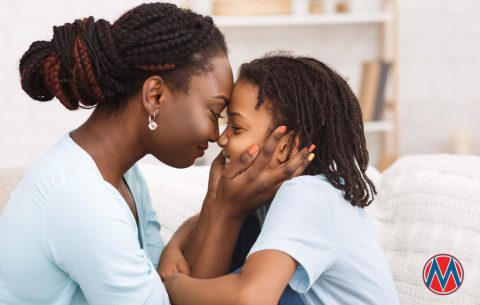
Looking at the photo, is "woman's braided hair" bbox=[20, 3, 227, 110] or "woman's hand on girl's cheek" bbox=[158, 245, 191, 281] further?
"woman's hand on girl's cheek" bbox=[158, 245, 191, 281]

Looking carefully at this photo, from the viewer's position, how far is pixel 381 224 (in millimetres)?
1291

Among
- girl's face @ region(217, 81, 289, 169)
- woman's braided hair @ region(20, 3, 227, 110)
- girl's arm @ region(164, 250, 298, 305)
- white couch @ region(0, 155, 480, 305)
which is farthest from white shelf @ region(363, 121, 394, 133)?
girl's arm @ region(164, 250, 298, 305)

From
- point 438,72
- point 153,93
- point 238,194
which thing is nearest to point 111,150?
point 153,93

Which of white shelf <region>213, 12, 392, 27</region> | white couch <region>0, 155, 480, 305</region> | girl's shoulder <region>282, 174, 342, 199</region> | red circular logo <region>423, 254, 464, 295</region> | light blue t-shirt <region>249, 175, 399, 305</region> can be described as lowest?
red circular logo <region>423, 254, 464, 295</region>

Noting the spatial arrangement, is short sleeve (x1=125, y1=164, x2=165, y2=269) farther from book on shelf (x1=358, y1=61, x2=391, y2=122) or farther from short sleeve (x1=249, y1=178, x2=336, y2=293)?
book on shelf (x1=358, y1=61, x2=391, y2=122)

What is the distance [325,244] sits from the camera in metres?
0.78

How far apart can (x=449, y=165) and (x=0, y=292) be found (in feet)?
3.93

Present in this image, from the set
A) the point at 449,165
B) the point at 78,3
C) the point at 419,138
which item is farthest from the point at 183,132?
the point at 419,138

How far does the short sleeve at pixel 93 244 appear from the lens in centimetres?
76

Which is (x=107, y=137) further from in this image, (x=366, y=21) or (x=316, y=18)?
(x=366, y=21)

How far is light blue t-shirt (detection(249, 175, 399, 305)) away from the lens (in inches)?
29.5

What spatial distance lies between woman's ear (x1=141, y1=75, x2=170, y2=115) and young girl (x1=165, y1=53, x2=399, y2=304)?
0.18 m

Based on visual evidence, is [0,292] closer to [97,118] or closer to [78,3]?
[97,118]

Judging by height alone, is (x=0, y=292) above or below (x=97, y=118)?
below
